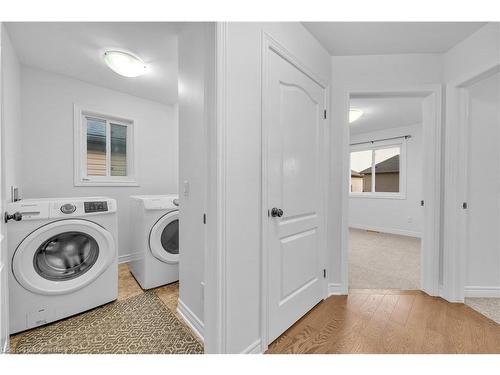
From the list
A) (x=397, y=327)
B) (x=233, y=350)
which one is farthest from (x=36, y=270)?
(x=397, y=327)

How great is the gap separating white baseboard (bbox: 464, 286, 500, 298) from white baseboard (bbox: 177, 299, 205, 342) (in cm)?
236

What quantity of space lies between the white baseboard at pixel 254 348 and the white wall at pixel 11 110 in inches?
74.9

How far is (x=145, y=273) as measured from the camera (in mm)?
2098

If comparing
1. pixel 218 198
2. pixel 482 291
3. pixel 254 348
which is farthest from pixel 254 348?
pixel 482 291

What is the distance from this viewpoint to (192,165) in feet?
5.10

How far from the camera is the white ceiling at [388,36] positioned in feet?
5.55

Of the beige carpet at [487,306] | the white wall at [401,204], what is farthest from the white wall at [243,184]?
the white wall at [401,204]

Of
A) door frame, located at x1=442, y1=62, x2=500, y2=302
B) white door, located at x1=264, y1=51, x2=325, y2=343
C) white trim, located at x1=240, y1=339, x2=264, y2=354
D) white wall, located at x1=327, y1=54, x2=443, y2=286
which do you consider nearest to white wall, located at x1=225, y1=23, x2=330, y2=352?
white trim, located at x1=240, y1=339, x2=264, y2=354

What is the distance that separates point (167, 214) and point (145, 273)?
583 millimetres

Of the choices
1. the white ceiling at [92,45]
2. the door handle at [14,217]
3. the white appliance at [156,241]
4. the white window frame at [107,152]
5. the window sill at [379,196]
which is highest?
the white ceiling at [92,45]

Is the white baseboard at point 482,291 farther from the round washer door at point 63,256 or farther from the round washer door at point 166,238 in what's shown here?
the round washer door at point 63,256
